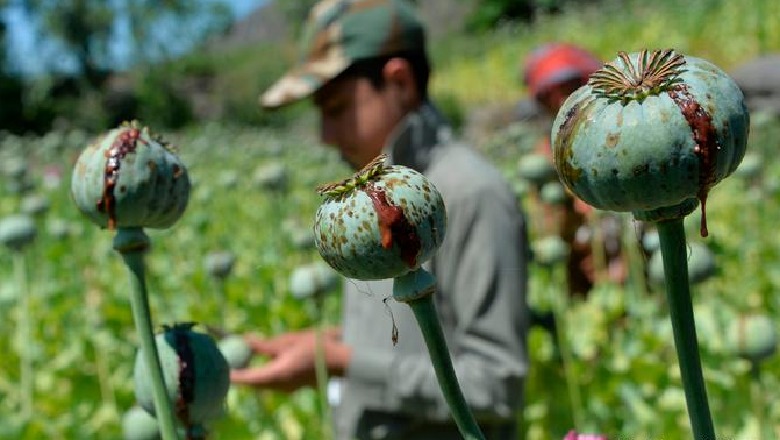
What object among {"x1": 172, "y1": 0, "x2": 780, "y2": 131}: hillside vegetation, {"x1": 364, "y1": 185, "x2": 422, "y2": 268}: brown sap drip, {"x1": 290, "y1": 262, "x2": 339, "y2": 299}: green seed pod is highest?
{"x1": 172, "y1": 0, "x2": 780, "y2": 131}: hillside vegetation

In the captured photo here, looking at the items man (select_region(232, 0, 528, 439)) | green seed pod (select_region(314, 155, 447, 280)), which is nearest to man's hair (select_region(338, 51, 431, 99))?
man (select_region(232, 0, 528, 439))

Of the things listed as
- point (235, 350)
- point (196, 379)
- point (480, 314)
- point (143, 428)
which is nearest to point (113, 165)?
point (196, 379)

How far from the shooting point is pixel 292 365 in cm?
132

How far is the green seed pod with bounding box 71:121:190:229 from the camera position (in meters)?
0.44

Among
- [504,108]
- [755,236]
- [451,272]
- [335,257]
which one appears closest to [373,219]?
[335,257]

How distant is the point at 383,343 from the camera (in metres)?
1.41

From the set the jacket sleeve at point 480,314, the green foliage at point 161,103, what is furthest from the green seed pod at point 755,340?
the green foliage at point 161,103

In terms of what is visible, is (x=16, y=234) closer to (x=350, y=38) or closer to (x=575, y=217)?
(x=350, y=38)

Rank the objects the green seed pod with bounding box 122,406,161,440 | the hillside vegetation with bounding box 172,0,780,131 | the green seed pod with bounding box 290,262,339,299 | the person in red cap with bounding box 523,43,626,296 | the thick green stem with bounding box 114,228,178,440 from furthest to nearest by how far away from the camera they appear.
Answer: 1. the hillside vegetation with bounding box 172,0,780,131
2. the person in red cap with bounding box 523,43,626,296
3. the green seed pod with bounding box 290,262,339,299
4. the green seed pod with bounding box 122,406,161,440
5. the thick green stem with bounding box 114,228,178,440

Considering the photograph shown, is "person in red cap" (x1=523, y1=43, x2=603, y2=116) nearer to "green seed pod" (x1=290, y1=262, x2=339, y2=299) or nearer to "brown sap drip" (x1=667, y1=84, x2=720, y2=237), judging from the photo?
"green seed pod" (x1=290, y1=262, x2=339, y2=299)

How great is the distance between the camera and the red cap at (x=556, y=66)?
240cm

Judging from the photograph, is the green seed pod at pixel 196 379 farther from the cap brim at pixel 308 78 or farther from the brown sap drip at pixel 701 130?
the cap brim at pixel 308 78

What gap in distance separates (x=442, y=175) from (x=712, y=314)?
777 mm

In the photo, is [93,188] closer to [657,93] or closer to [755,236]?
[657,93]
